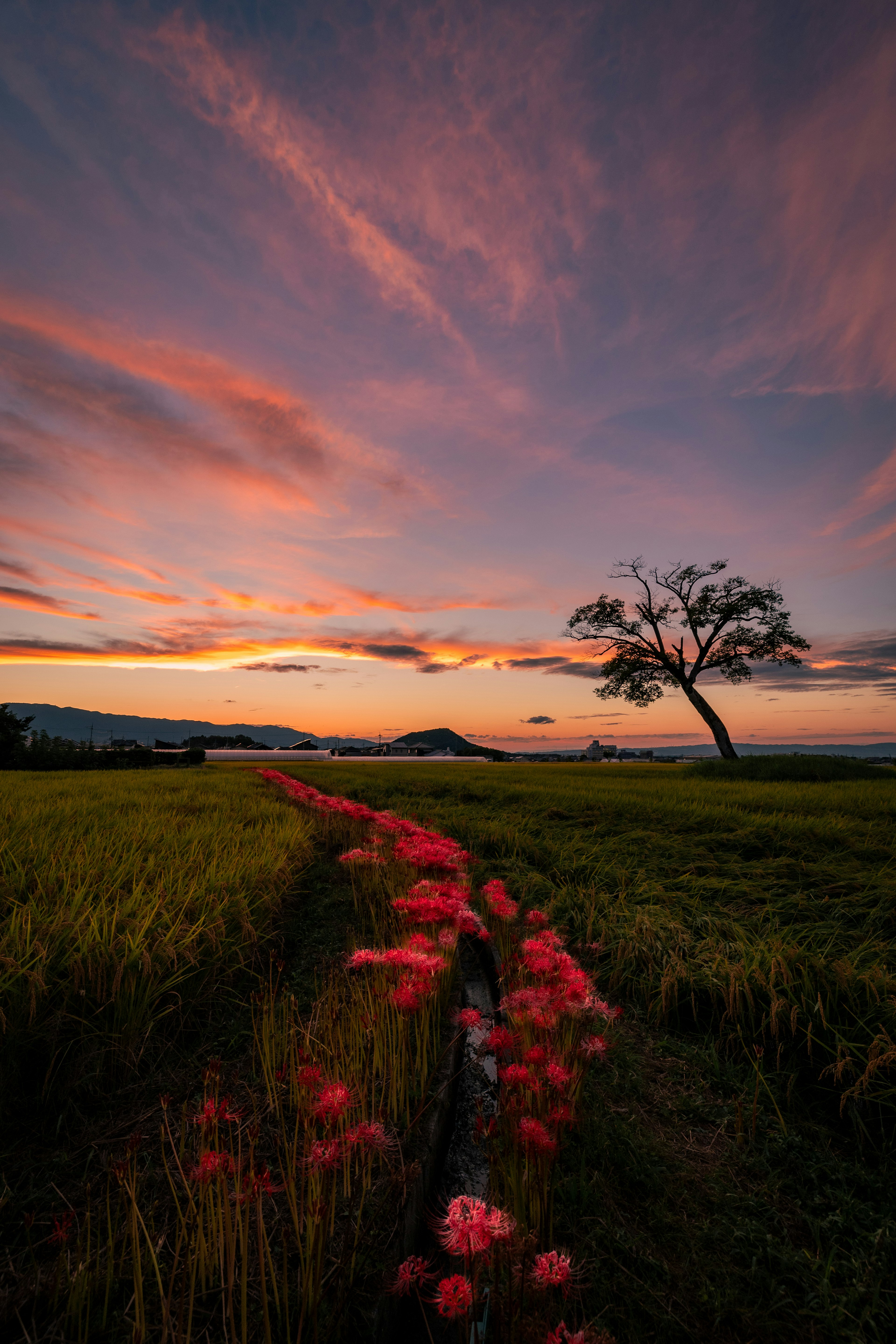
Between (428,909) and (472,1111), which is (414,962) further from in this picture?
(472,1111)

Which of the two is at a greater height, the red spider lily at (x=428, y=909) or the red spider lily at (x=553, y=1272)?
the red spider lily at (x=428, y=909)

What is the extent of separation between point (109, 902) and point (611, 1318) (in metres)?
3.75

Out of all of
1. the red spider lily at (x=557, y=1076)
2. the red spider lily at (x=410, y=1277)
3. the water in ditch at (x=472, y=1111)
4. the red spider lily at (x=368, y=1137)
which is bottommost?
the water in ditch at (x=472, y=1111)

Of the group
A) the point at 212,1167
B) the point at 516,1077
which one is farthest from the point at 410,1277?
the point at 516,1077

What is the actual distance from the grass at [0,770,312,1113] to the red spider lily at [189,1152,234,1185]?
45.4 inches

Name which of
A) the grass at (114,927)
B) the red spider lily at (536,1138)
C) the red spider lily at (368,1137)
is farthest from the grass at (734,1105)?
the grass at (114,927)

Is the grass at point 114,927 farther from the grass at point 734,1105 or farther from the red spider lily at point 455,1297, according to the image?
the grass at point 734,1105

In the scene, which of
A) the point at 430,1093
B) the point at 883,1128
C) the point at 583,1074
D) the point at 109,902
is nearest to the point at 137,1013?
the point at 109,902

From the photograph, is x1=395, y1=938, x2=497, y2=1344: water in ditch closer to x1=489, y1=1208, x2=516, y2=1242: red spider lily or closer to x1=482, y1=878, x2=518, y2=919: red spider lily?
x1=489, y1=1208, x2=516, y2=1242: red spider lily

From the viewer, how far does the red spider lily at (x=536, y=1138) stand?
6.07 ft

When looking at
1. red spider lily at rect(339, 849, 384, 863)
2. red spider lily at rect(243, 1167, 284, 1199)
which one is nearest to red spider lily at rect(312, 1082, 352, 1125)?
red spider lily at rect(243, 1167, 284, 1199)

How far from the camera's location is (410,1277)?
1480 mm

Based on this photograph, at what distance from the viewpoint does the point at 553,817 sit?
979 cm

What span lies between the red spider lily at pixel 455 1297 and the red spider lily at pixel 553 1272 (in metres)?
0.25
